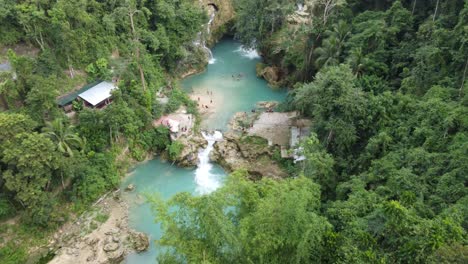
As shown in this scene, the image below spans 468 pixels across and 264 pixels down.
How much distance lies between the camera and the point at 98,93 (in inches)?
1115

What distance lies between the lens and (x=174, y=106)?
31.3 metres

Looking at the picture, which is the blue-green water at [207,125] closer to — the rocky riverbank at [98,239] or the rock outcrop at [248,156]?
the rocky riverbank at [98,239]

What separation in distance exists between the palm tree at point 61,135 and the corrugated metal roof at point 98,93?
179 inches

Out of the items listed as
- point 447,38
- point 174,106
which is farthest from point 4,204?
point 447,38

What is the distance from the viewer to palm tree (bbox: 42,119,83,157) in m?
22.1

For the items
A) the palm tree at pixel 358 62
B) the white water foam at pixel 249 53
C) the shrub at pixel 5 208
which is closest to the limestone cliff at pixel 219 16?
the white water foam at pixel 249 53

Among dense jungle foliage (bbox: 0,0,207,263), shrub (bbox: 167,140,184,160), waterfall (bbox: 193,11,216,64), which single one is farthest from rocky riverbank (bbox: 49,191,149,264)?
waterfall (bbox: 193,11,216,64)

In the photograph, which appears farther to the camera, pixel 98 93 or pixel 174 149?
pixel 98 93

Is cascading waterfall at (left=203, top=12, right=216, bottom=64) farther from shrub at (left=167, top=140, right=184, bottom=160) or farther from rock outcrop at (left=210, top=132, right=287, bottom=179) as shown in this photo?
shrub at (left=167, top=140, right=184, bottom=160)

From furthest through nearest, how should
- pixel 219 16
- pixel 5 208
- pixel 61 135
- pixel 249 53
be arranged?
1. pixel 219 16
2. pixel 249 53
3. pixel 61 135
4. pixel 5 208

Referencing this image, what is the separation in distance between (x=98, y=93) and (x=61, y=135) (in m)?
6.47

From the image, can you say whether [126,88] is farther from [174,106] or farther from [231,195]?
[231,195]

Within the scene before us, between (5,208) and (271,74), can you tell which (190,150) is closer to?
(5,208)

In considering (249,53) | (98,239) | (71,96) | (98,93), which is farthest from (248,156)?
(249,53)
